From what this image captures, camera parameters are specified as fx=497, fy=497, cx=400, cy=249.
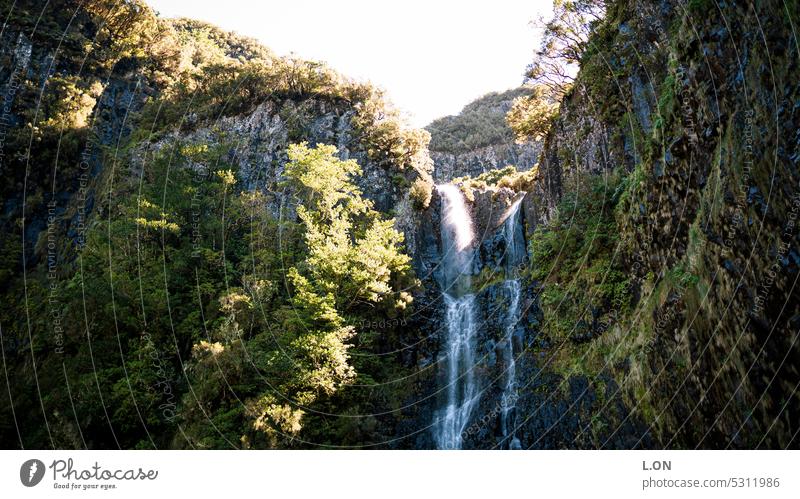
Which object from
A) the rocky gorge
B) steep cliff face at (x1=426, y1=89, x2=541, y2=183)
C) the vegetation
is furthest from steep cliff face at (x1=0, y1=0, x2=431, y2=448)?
the vegetation

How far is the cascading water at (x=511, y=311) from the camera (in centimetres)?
2000

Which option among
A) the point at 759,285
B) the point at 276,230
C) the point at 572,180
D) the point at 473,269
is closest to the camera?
the point at 759,285

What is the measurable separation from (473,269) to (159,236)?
60.1ft

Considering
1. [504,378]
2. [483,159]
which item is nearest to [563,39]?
[504,378]

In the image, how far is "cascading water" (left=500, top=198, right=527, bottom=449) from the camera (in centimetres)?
2000

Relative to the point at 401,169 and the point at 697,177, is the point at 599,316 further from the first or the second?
the point at 401,169

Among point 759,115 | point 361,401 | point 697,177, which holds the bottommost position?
point 361,401

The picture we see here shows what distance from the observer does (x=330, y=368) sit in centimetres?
1975

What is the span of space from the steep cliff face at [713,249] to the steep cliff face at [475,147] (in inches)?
1576

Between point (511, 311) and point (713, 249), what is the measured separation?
14.0 metres

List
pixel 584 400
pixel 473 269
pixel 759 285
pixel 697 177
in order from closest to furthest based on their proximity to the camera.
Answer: pixel 759 285, pixel 697 177, pixel 584 400, pixel 473 269

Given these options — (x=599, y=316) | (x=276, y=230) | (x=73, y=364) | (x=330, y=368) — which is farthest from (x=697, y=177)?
(x=73, y=364)
